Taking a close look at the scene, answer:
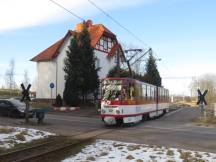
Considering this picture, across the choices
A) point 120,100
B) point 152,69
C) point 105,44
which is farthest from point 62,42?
point 152,69

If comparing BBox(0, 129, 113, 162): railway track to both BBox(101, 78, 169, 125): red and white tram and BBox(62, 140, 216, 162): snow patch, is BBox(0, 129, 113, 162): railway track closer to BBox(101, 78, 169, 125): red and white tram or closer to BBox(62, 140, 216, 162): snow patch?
BBox(62, 140, 216, 162): snow patch

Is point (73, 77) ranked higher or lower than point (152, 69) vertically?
lower

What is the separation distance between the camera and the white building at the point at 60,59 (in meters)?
54.5

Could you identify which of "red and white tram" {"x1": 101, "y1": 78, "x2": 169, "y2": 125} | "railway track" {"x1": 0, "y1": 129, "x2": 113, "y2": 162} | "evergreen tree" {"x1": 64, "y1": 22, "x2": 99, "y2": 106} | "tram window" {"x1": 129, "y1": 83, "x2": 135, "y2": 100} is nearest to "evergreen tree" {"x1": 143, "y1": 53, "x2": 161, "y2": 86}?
"evergreen tree" {"x1": 64, "y1": 22, "x2": 99, "y2": 106}

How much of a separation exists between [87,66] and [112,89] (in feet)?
63.9

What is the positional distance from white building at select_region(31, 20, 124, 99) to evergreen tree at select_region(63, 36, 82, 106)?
16.9 feet

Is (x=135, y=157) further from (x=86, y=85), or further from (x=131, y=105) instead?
(x=86, y=85)

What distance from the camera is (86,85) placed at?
46.6 m

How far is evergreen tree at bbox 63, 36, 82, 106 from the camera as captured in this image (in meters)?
46.0

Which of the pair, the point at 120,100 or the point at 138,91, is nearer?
the point at 120,100

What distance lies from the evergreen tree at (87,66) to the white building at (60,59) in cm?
453

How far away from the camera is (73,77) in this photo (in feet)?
151

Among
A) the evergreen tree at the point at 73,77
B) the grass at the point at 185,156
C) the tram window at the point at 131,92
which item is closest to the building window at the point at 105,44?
the evergreen tree at the point at 73,77

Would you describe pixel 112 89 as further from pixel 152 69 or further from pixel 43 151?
pixel 152 69
